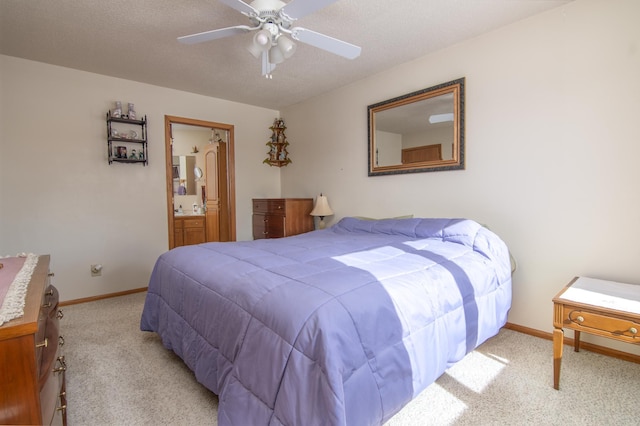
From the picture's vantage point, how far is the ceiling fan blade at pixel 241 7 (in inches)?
67.4

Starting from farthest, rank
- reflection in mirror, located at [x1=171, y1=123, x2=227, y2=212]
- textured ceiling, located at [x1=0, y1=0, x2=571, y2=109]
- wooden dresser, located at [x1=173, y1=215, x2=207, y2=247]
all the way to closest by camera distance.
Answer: reflection in mirror, located at [x1=171, y1=123, x2=227, y2=212] < wooden dresser, located at [x1=173, y1=215, x2=207, y2=247] < textured ceiling, located at [x1=0, y1=0, x2=571, y2=109]

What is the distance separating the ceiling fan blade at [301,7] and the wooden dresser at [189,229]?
3.89m

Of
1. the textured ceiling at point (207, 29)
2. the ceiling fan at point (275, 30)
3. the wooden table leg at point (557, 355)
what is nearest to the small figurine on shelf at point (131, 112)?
the textured ceiling at point (207, 29)

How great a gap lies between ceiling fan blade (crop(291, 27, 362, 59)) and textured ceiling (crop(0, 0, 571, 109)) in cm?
31

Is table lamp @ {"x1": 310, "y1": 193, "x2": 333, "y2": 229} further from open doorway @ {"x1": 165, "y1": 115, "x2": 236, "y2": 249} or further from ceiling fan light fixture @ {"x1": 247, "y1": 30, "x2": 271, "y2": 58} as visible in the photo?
ceiling fan light fixture @ {"x1": 247, "y1": 30, "x2": 271, "y2": 58}

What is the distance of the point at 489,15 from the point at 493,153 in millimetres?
1056

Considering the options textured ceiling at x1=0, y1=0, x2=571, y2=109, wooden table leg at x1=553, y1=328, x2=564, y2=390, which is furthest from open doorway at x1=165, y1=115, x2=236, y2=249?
wooden table leg at x1=553, y1=328, x2=564, y2=390

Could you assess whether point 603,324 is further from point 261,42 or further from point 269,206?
point 269,206

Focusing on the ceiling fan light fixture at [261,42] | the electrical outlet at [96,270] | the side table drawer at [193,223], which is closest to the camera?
the ceiling fan light fixture at [261,42]

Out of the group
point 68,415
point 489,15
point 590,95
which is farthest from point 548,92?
point 68,415

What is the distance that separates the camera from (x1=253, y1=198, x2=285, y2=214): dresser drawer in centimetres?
405

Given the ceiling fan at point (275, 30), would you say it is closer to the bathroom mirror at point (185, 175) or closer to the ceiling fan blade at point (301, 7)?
the ceiling fan blade at point (301, 7)

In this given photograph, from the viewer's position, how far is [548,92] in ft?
7.68

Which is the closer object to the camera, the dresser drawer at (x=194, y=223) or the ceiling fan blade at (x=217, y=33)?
the ceiling fan blade at (x=217, y=33)
